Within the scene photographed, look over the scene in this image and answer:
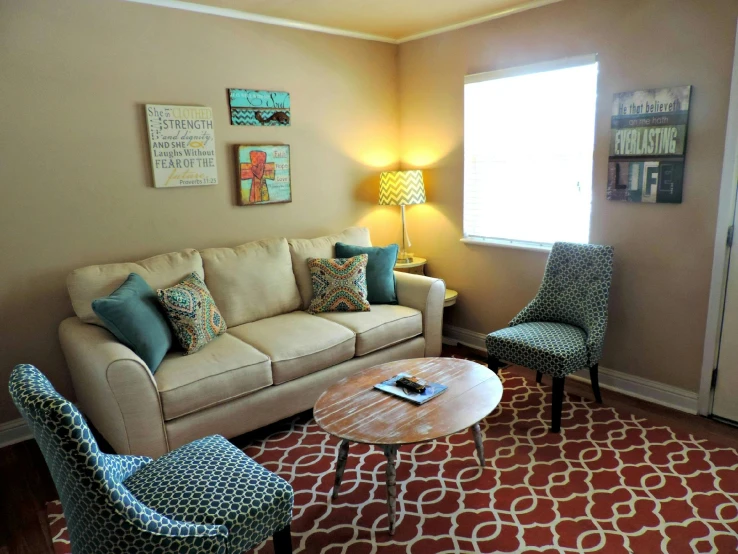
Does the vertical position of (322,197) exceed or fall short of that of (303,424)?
it exceeds it

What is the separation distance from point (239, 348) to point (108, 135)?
1493 mm

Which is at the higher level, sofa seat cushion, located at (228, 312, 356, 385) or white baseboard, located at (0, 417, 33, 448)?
sofa seat cushion, located at (228, 312, 356, 385)

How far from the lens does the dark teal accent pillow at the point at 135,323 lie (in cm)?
262

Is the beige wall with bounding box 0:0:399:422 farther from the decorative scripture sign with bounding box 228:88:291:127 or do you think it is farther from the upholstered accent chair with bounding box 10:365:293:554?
the upholstered accent chair with bounding box 10:365:293:554

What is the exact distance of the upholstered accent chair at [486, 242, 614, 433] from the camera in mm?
2947

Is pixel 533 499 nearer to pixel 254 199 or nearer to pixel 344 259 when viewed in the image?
pixel 344 259

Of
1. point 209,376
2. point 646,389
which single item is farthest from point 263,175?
point 646,389

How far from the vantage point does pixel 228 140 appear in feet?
11.9

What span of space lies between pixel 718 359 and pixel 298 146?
9.98ft

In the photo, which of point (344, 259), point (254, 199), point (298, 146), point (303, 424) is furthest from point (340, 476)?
point (298, 146)

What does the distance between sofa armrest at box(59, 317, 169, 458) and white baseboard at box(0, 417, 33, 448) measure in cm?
74

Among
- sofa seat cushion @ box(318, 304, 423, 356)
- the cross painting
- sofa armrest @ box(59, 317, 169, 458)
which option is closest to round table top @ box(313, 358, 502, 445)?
sofa seat cushion @ box(318, 304, 423, 356)

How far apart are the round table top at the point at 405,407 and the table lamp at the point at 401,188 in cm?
176

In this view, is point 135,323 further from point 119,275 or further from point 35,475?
point 35,475
